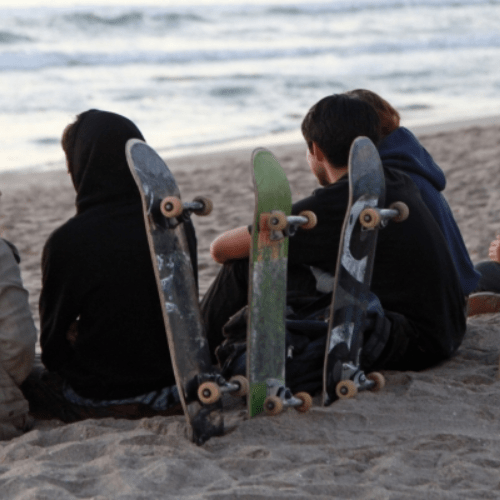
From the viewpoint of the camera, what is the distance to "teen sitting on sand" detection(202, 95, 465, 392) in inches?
121

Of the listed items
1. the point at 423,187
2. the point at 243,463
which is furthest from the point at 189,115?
the point at 243,463

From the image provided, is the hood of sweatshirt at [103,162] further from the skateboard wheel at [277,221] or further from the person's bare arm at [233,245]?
the skateboard wheel at [277,221]

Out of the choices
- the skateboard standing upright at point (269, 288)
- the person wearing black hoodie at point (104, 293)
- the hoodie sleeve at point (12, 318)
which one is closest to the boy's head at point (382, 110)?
the skateboard standing upright at point (269, 288)

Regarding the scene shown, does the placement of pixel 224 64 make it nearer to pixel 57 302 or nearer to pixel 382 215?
pixel 57 302

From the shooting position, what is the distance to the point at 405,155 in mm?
3451

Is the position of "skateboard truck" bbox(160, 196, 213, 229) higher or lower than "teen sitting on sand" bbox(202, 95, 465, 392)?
higher

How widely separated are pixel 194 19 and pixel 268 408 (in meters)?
24.3

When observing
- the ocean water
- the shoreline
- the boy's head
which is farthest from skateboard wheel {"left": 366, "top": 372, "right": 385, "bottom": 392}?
the shoreline

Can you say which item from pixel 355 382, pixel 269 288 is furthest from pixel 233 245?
pixel 355 382

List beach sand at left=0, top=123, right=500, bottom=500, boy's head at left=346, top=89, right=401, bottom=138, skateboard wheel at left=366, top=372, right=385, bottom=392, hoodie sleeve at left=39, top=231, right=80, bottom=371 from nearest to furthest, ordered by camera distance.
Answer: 1. beach sand at left=0, top=123, right=500, bottom=500
2. hoodie sleeve at left=39, top=231, right=80, bottom=371
3. skateboard wheel at left=366, top=372, right=385, bottom=392
4. boy's head at left=346, top=89, right=401, bottom=138

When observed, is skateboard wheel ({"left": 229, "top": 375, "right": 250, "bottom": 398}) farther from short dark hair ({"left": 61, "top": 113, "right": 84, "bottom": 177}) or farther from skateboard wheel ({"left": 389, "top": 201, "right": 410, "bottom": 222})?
short dark hair ({"left": 61, "top": 113, "right": 84, "bottom": 177})

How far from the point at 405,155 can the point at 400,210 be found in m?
0.62

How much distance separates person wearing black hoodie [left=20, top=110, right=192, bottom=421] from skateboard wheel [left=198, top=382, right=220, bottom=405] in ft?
1.44

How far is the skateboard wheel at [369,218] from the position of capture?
282cm
